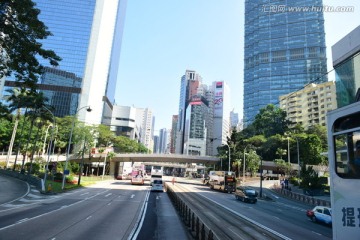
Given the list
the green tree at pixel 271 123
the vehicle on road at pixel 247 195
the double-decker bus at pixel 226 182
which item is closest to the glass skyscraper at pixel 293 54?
the green tree at pixel 271 123

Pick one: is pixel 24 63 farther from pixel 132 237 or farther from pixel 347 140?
pixel 347 140

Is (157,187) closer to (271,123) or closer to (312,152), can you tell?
(312,152)

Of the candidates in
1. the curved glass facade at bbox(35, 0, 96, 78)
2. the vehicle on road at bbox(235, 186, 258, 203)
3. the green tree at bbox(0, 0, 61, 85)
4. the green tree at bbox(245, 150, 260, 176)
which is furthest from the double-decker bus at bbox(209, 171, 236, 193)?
the curved glass facade at bbox(35, 0, 96, 78)

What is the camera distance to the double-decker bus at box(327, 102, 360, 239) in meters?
5.55

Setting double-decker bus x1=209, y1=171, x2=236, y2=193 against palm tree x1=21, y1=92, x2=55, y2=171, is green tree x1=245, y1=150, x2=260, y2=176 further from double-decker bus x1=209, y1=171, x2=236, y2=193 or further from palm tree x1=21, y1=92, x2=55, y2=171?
palm tree x1=21, y1=92, x2=55, y2=171

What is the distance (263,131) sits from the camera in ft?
392

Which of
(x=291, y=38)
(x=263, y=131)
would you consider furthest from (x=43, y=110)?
(x=291, y=38)

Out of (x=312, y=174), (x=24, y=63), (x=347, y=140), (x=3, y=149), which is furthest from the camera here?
(x=3, y=149)

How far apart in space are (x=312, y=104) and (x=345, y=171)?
13957 cm

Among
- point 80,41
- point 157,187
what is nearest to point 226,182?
point 157,187

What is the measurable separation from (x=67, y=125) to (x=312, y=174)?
79.7m

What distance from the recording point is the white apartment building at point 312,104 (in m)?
121

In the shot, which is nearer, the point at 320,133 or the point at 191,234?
the point at 191,234

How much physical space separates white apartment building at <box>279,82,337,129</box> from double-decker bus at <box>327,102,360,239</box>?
385 feet
